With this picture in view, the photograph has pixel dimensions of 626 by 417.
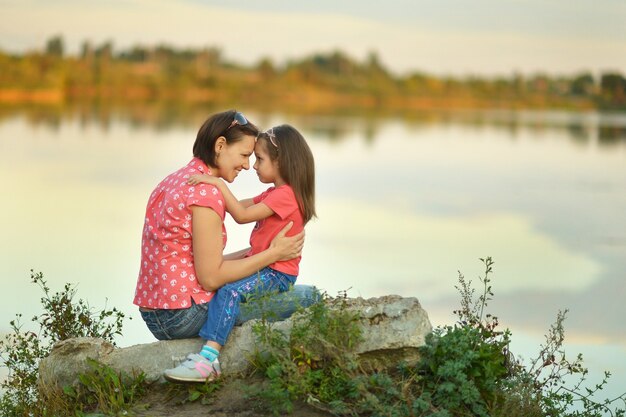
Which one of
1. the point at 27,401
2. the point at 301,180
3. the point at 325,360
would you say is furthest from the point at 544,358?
the point at 27,401

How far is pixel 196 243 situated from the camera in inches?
276

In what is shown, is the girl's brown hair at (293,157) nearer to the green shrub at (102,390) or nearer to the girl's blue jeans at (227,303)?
the girl's blue jeans at (227,303)

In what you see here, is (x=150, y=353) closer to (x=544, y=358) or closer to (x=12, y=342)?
(x=12, y=342)

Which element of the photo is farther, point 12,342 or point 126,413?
point 12,342

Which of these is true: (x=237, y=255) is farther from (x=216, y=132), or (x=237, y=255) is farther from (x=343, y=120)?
(x=343, y=120)

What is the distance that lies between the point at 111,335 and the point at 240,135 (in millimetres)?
2132

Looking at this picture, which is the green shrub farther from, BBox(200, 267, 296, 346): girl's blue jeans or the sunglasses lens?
the sunglasses lens

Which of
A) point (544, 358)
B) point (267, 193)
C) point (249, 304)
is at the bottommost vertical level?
point (544, 358)

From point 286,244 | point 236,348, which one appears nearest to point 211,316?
point 236,348

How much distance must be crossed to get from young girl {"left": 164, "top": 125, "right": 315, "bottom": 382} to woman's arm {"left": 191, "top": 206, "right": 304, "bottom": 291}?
86 millimetres

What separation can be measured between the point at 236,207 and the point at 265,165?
0.46m

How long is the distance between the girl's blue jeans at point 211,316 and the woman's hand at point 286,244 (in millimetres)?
234

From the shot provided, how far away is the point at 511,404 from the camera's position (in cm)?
687

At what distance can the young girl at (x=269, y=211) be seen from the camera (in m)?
7.07
